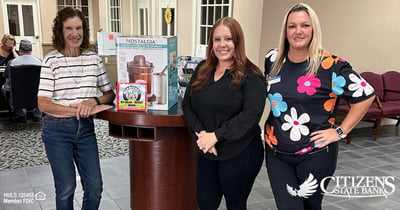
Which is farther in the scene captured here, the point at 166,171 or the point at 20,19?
the point at 20,19

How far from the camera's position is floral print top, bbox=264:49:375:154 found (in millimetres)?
1688

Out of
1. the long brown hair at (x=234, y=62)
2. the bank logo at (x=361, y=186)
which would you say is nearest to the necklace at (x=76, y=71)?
the long brown hair at (x=234, y=62)

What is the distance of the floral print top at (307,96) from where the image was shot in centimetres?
169

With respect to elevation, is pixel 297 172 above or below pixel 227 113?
below

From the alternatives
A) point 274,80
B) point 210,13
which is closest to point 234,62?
point 274,80

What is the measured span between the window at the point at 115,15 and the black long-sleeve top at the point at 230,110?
8939mm

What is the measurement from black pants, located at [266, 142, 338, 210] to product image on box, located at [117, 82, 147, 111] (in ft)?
2.59

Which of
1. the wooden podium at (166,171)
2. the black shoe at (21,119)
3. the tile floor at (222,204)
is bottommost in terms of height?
the tile floor at (222,204)

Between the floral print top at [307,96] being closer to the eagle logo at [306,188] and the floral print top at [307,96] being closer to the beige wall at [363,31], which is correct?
the eagle logo at [306,188]

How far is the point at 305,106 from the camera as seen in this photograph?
5.58ft

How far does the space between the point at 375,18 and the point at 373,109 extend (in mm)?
1553

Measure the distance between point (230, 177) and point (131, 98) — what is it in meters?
0.71

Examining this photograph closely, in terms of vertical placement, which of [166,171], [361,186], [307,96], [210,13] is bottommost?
[361,186]

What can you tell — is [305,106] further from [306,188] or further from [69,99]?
[69,99]
